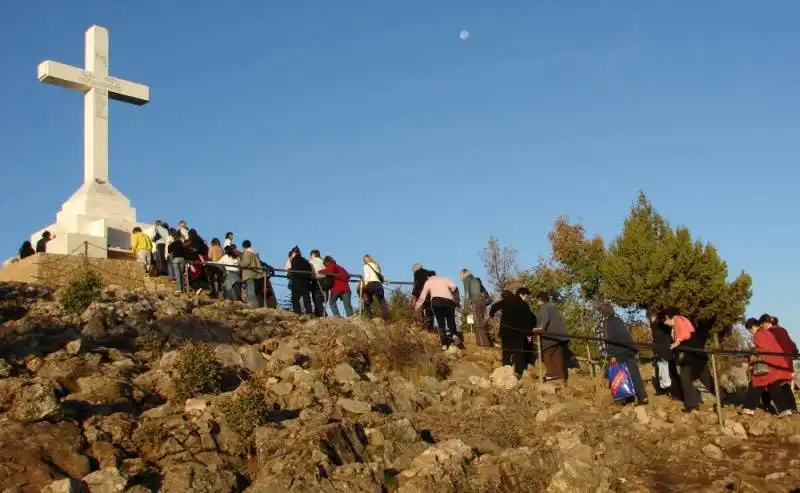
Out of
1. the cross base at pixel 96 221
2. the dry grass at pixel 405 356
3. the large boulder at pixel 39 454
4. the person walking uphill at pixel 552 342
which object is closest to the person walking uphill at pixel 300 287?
the dry grass at pixel 405 356

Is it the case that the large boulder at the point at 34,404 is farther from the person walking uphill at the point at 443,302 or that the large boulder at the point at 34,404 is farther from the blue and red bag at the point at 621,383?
the person walking uphill at the point at 443,302

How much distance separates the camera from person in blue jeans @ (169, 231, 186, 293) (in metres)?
18.2

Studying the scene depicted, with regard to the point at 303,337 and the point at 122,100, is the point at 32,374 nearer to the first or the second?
the point at 303,337

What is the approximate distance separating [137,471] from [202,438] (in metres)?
0.93

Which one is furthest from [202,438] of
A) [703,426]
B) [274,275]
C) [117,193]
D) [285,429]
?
[117,193]

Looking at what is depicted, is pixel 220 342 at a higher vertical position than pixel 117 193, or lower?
lower

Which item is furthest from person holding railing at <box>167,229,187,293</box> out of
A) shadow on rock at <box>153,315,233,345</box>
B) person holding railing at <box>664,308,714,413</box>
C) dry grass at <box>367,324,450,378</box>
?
person holding railing at <box>664,308,714,413</box>

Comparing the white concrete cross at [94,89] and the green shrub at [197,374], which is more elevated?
the white concrete cross at [94,89]

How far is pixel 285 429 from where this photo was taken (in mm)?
9727

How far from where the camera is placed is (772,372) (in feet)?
38.6

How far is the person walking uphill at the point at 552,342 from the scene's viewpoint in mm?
13703

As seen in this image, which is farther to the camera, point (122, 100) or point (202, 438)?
point (122, 100)

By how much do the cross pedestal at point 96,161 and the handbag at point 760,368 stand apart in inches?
531

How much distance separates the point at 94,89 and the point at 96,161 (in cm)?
177
